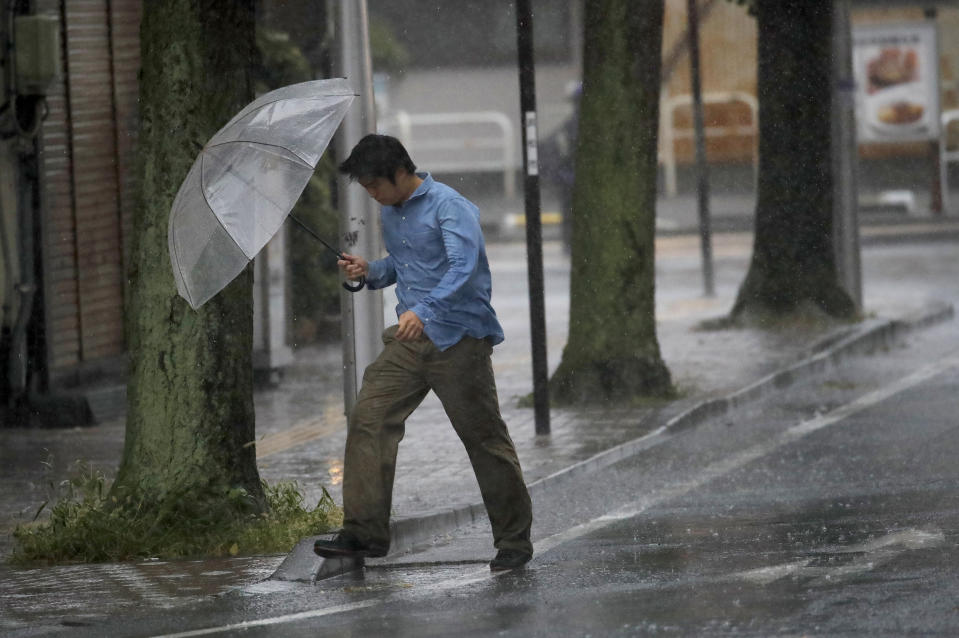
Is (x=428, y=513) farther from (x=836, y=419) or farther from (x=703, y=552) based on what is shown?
(x=836, y=419)

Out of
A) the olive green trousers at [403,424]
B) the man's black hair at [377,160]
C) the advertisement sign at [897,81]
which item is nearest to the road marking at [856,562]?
the olive green trousers at [403,424]

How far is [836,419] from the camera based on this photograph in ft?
40.8

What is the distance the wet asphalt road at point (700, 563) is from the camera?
6.64m

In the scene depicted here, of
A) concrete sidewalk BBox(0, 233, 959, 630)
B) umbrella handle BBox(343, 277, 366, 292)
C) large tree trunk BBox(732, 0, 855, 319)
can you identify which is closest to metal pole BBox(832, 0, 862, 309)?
large tree trunk BBox(732, 0, 855, 319)

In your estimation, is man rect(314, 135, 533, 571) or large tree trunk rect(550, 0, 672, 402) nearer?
man rect(314, 135, 533, 571)

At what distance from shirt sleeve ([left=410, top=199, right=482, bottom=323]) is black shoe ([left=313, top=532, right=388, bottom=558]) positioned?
963mm

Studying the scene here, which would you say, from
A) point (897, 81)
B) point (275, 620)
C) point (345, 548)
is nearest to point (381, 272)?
point (345, 548)

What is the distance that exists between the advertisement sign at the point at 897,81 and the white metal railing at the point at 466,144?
5622 millimetres

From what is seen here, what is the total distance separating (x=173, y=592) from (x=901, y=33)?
24.3 m

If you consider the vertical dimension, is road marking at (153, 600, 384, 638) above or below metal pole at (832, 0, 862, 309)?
below

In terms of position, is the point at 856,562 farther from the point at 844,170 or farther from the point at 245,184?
the point at 844,170

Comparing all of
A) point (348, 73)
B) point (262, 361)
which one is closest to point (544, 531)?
point (348, 73)

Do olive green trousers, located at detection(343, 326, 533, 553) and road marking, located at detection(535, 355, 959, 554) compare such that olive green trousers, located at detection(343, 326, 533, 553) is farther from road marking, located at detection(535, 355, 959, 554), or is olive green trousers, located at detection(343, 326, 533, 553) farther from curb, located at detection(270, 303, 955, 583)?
road marking, located at detection(535, 355, 959, 554)

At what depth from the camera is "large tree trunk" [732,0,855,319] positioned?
1781 centimetres
